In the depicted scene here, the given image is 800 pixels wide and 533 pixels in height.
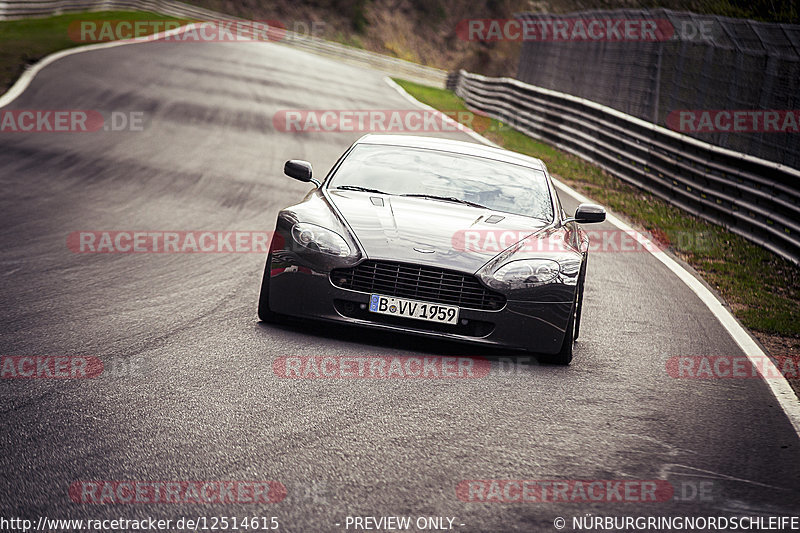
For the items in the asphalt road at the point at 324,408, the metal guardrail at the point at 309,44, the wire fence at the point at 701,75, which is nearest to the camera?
the asphalt road at the point at 324,408

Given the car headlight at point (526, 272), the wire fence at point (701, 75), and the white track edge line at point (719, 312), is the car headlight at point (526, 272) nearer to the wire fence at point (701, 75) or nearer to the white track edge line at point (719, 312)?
the white track edge line at point (719, 312)

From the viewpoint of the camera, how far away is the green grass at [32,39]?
23.6 meters

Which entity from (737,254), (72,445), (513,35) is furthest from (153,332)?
(513,35)

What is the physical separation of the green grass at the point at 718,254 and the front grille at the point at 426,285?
3318 millimetres

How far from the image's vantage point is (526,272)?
617 centimetres

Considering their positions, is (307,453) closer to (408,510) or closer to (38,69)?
(408,510)

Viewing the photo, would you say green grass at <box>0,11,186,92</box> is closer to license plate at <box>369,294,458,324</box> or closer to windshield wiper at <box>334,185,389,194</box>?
windshield wiper at <box>334,185,389,194</box>

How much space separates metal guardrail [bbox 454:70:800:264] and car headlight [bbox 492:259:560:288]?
5.78 metres

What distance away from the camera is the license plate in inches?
237

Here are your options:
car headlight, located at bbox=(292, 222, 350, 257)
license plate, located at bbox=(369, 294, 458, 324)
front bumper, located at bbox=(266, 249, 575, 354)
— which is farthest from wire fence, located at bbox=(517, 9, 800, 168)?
car headlight, located at bbox=(292, 222, 350, 257)

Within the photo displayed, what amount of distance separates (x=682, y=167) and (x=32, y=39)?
77.9 ft

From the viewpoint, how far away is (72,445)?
159 inches

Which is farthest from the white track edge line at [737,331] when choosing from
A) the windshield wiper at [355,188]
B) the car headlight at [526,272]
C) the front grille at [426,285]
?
the windshield wiper at [355,188]

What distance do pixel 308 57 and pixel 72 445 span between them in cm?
4114
